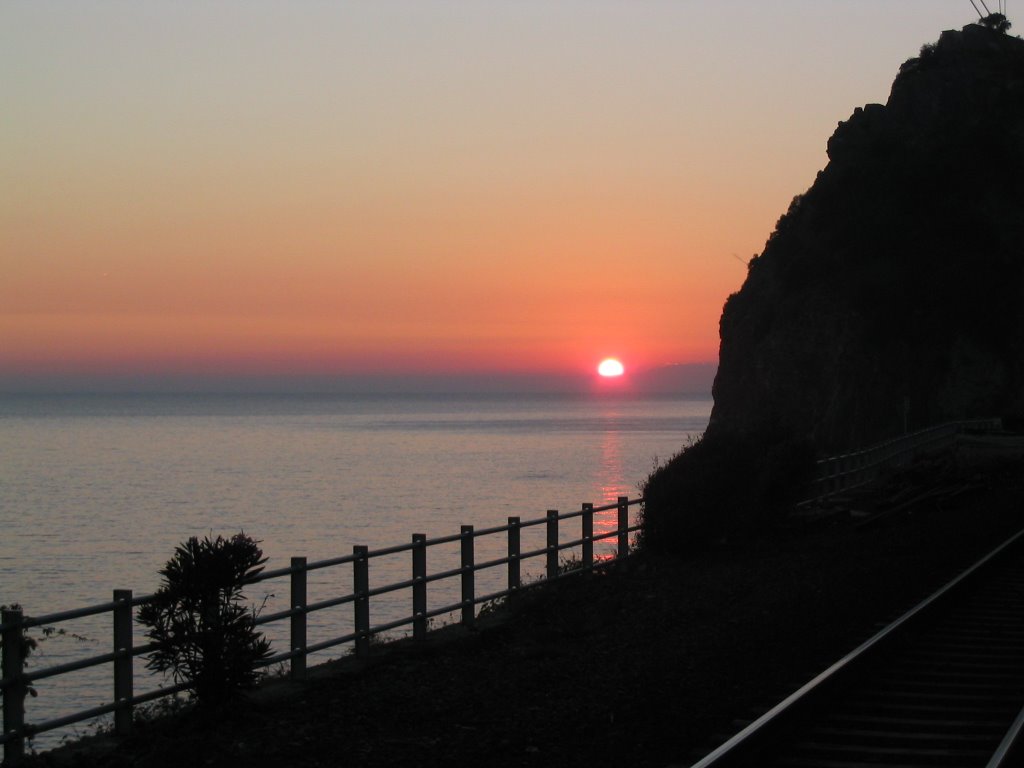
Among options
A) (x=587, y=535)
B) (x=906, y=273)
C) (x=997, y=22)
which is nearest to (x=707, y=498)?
(x=587, y=535)

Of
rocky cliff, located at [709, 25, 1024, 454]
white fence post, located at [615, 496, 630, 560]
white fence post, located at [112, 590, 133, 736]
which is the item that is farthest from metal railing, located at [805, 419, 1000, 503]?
rocky cliff, located at [709, 25, 1024, 454]

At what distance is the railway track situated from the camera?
26.7 ft

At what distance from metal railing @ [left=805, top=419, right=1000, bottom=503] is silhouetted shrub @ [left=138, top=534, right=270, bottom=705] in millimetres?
18419

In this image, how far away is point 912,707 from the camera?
964cm

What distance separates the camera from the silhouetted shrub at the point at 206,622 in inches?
395

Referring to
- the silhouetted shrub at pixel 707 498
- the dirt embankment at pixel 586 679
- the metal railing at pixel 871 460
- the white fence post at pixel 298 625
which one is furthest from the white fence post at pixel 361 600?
the metal railing at pixel 871 460

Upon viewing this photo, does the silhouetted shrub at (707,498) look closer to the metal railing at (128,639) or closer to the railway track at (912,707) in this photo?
the metal railing at (128,639)

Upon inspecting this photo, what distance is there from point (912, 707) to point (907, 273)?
67.5m

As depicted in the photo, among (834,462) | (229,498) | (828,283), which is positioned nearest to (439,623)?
(834,462)

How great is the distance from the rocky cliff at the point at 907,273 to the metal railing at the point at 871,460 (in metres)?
23.2

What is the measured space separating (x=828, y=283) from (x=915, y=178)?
7.95m

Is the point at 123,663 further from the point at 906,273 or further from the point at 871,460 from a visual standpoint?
the point at 906,273

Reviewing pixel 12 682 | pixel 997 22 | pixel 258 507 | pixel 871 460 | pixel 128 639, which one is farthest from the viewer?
pixel 997 22

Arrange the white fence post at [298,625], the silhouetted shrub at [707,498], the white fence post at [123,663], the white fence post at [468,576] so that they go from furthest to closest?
the silhouetted shrub at [707,498] → the white fence post at [468,576] → the white fence post at [298,625] → the white fence post at [123,663]
